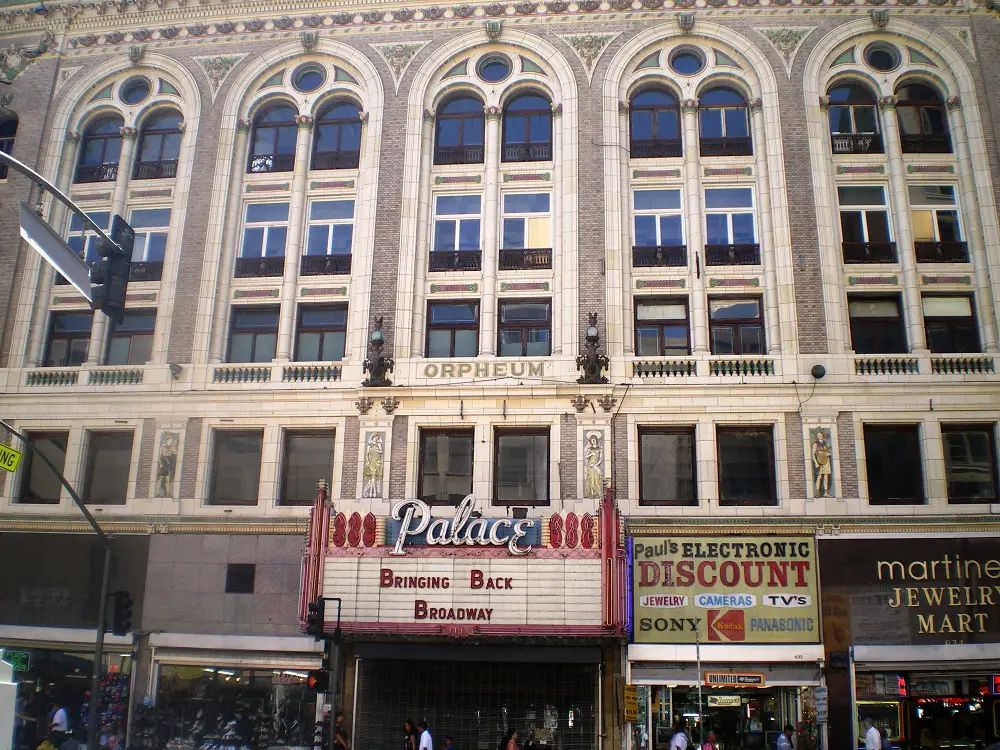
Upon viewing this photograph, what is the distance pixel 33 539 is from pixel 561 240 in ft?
68.0

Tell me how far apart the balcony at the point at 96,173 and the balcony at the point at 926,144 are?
95.3 feet

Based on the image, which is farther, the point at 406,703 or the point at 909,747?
the point at 406,703

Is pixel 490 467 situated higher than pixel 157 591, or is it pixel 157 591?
pixel 490 467

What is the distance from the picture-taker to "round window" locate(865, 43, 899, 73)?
A: 32.2 meters

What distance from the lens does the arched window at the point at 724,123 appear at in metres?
31.7

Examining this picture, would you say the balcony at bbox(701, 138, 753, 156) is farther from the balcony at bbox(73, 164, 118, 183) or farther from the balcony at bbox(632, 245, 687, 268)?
the balcony at bbox(73, 164, 118, 183)

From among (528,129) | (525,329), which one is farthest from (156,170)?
(525,329)

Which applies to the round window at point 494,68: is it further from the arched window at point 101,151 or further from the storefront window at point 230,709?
the storefront window at point 230,709

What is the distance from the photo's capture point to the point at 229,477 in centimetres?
3041

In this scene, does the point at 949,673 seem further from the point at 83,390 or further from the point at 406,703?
the point at 83,390

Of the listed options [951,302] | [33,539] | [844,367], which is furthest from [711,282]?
[33,539]

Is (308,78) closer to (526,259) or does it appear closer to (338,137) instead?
(338,137)

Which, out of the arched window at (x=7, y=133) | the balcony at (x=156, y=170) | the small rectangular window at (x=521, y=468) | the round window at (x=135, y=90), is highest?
the round window at (x=135, y=90)

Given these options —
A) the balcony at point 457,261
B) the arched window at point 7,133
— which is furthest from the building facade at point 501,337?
the arched window at point 7,133
